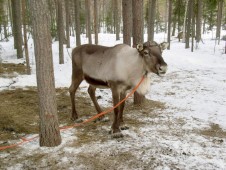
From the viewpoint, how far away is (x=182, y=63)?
18.2 meters

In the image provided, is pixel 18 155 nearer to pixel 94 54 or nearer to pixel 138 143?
pixel 138 143

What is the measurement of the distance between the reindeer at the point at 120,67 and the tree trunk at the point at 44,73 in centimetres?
146

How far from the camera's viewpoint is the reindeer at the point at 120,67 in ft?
18.4

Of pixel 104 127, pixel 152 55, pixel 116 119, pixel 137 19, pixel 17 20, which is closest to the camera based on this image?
pixel 152 55

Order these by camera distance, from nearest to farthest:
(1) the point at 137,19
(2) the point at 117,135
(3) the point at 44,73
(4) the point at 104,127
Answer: (3) the point at 44,73, (2) the point at 117,135, (4) the point at 104,127, (1) the point at 137,19

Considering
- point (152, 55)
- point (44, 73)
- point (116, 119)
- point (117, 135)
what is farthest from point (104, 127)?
point (44, 73)

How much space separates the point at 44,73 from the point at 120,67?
6.28 ft

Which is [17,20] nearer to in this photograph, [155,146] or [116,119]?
[116,119]

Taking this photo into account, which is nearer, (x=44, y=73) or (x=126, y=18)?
(x=44, y=73)

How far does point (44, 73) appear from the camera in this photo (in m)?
4.88

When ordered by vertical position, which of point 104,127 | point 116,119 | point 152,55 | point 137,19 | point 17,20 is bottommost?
point 104,127

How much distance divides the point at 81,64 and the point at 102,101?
2.31 metres

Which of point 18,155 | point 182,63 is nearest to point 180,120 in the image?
point 18,155

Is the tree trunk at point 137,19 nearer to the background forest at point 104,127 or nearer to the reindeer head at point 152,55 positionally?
the background forest at point 104,127
